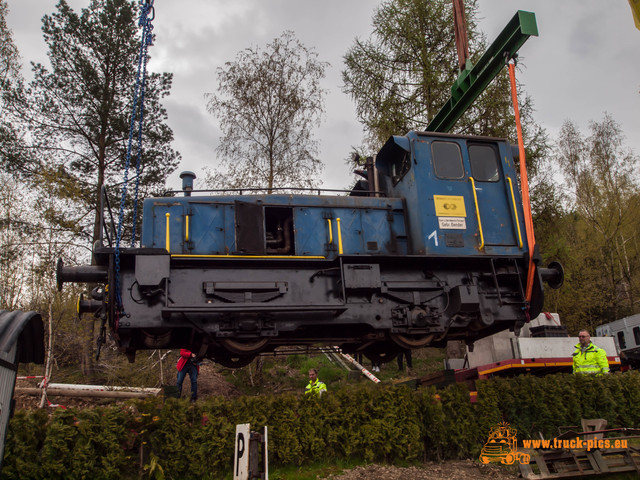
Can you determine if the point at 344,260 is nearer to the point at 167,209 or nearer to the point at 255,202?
the point at 255,202

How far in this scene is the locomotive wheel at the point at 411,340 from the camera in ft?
24.3

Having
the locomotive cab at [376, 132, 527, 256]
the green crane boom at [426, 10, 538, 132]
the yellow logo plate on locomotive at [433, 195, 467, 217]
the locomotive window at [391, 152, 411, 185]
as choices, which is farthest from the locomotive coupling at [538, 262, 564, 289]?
the green crane boom at [426, 10, 538, 132]

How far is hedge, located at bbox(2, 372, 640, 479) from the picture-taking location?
6.50 m

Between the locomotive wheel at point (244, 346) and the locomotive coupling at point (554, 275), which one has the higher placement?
the locomotive coupling at point (554, 275)

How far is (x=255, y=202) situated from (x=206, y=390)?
31.4 feet

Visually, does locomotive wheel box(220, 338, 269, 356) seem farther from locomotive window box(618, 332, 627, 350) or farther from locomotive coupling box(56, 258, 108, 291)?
locomotive window box(618, 332, 627, 350)

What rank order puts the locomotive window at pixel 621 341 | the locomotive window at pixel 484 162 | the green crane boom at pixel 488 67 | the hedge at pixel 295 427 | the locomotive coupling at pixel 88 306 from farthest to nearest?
the locomotive window at pixel 621 341
the locomotive window at pixel 484 162
the green crane boom at pixel 488 67
the locomotive coupling at pixel 88 306
the hedge at pixel 295 427

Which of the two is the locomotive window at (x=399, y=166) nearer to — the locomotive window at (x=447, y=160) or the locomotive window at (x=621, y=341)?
the locomotive window at (x=447, y=160)

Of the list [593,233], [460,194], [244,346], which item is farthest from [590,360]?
[593,233]

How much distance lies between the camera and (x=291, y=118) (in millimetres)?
18859

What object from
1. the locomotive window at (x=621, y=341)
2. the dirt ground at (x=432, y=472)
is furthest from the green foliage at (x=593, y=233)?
the dirt ground at (x=432, y=472)

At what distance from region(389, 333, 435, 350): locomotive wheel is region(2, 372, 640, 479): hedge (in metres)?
1.00

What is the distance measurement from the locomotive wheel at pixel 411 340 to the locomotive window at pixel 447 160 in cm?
254

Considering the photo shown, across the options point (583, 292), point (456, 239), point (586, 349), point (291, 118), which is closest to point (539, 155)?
point (583, 292)
